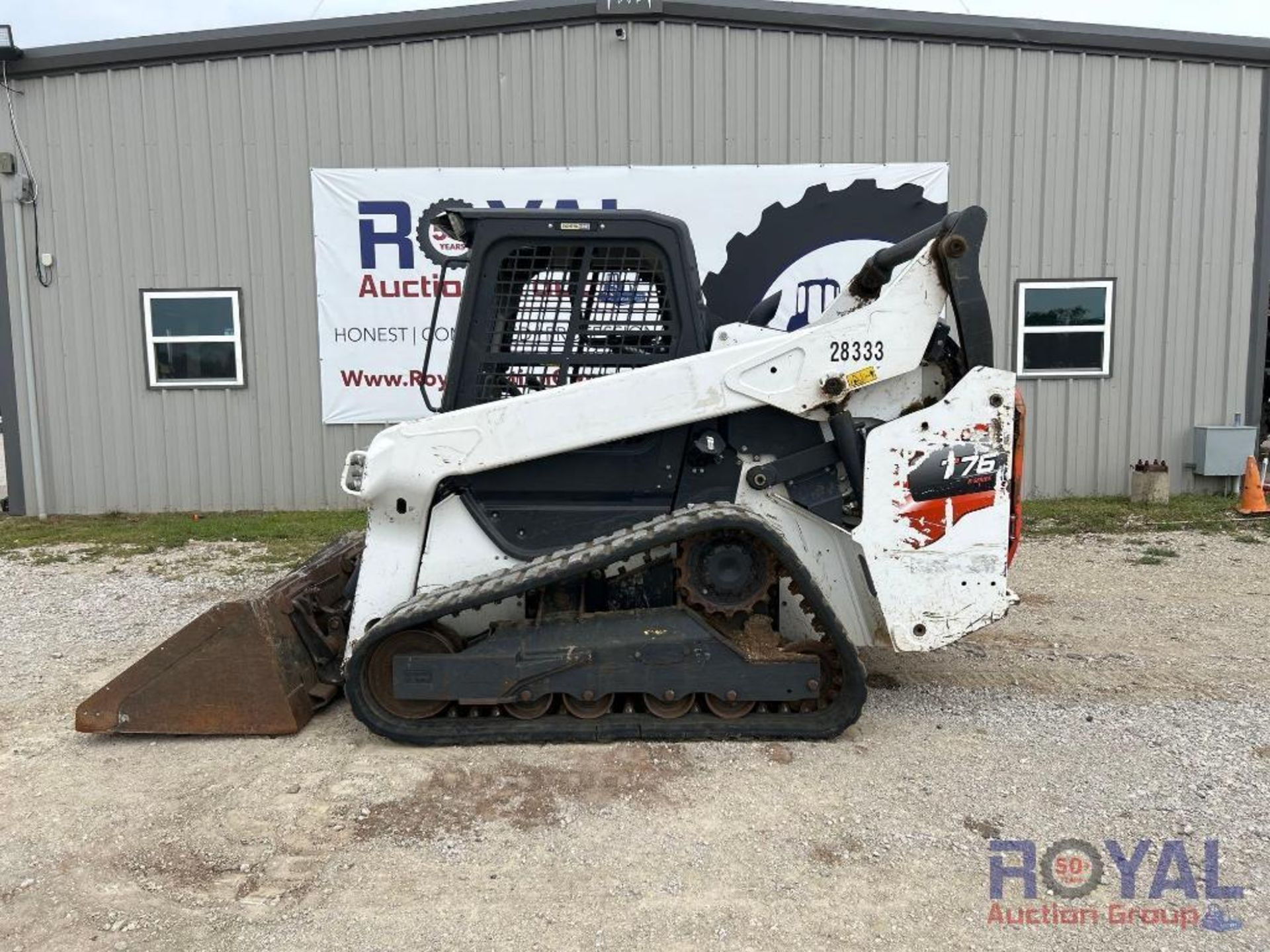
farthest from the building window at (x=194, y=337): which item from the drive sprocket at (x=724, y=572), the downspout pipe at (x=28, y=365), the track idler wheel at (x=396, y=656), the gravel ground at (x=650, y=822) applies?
the drive sprocket at (x=724, y=572)

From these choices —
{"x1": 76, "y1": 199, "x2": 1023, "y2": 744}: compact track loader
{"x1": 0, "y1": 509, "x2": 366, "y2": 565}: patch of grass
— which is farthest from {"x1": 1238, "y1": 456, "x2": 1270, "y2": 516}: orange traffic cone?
{"x1": 0, "y1": 509, "x2": 366, "y2": 565}: patch of grass

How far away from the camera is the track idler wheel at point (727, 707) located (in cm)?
395

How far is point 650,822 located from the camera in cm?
329

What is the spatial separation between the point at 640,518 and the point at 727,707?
3.07ft

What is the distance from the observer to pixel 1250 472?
31.4 ft

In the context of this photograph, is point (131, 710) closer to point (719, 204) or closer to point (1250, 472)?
point (719, 204)

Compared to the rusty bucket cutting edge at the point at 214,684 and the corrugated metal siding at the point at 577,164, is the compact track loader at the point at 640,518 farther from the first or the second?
the corrugated metal siding at the point at 577,164

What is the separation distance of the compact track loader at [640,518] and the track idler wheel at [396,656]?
0.01 meters

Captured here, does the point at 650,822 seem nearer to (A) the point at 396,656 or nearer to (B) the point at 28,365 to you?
(A) the point at 396,656

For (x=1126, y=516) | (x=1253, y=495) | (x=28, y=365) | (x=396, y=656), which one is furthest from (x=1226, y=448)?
(x=28, y=365)

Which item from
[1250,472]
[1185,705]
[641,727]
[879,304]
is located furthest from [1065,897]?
[1250,472]

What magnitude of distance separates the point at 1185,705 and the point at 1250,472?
6.58m

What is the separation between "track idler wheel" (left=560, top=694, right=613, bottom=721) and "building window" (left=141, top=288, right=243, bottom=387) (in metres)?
7.50

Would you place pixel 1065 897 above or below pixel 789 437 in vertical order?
below
